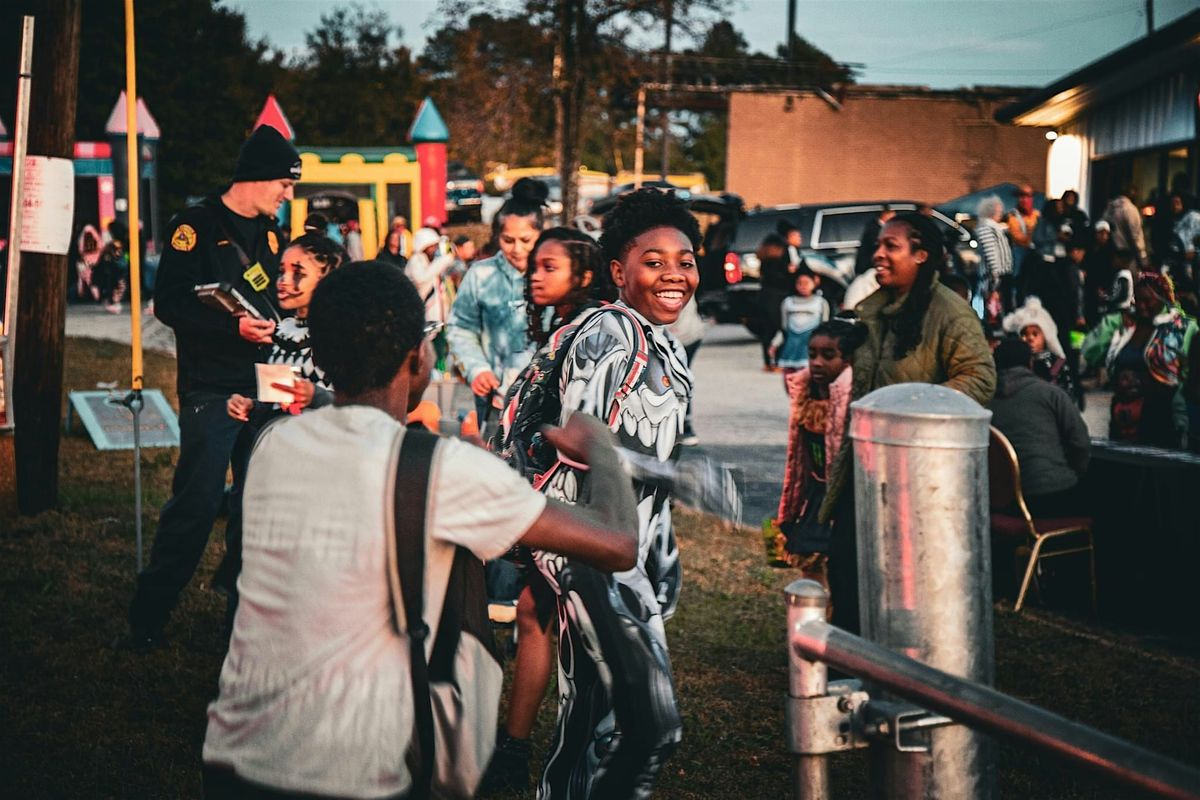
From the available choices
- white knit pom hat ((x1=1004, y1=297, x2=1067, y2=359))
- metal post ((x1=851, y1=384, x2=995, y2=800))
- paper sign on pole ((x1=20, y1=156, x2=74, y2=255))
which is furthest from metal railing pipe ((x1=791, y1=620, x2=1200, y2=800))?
white knit pom hat ((x1=1004, y1=297, x2=1067, y2=359))

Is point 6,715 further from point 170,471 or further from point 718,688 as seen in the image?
point 170,471

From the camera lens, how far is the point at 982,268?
1472cm

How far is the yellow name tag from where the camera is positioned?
5574mm

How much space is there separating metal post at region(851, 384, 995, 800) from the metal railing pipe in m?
0.19

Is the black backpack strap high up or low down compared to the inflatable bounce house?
down

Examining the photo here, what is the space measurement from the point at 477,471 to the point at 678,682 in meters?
3.64

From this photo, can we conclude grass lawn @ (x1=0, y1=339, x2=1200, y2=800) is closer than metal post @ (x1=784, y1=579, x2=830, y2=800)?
No

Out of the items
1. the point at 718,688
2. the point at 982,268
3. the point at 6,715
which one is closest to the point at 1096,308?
the point at 982,268

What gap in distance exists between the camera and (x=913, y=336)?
5.04m

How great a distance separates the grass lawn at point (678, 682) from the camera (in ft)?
15.1

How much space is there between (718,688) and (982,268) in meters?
10.3

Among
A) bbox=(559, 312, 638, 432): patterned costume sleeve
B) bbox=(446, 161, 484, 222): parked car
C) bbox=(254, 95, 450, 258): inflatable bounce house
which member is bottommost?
bbox=(559, 312, 638, 432): patterned costume sleeve

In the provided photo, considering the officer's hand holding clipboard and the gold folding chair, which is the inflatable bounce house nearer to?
the gold folding chair

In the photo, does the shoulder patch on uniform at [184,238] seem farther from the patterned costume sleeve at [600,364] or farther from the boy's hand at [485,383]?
the patterned costume sleeve at [600,364]
